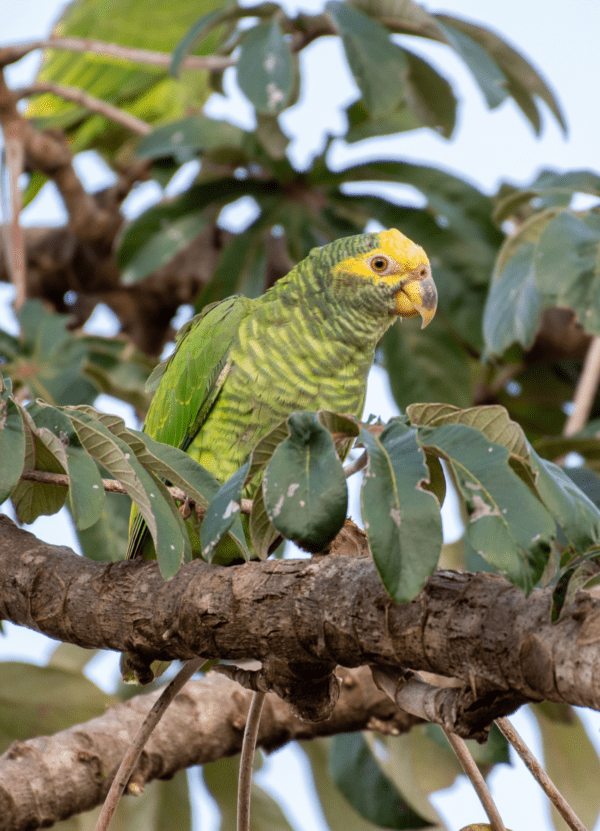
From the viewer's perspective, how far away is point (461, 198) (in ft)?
7.06

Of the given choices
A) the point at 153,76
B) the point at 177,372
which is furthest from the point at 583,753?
the point at 153,76

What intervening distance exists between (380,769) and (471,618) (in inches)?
44.7

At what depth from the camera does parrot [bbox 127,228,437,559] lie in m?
1.31

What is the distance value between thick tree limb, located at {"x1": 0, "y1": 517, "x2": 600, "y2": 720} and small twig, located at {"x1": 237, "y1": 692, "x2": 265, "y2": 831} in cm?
13

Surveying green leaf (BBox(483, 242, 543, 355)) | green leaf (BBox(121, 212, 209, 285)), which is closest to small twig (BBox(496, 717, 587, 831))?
green leaf (BBox(483, 242, 543, 355))

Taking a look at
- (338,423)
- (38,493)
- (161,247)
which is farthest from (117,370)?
(338,423)

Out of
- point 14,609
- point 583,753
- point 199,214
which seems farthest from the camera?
point 199,214

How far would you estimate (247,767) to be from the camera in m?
0.89

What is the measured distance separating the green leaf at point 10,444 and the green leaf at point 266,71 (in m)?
1.15

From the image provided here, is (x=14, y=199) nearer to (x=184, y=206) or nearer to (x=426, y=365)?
(x=184, y=206)

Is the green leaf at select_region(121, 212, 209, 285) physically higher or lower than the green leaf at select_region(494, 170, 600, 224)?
lower

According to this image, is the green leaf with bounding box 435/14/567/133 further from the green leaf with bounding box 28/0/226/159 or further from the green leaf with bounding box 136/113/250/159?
the green leaf with bounding box 28/0/226/159

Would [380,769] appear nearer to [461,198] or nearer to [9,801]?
[9,801]

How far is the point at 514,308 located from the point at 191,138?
109 centimetres
